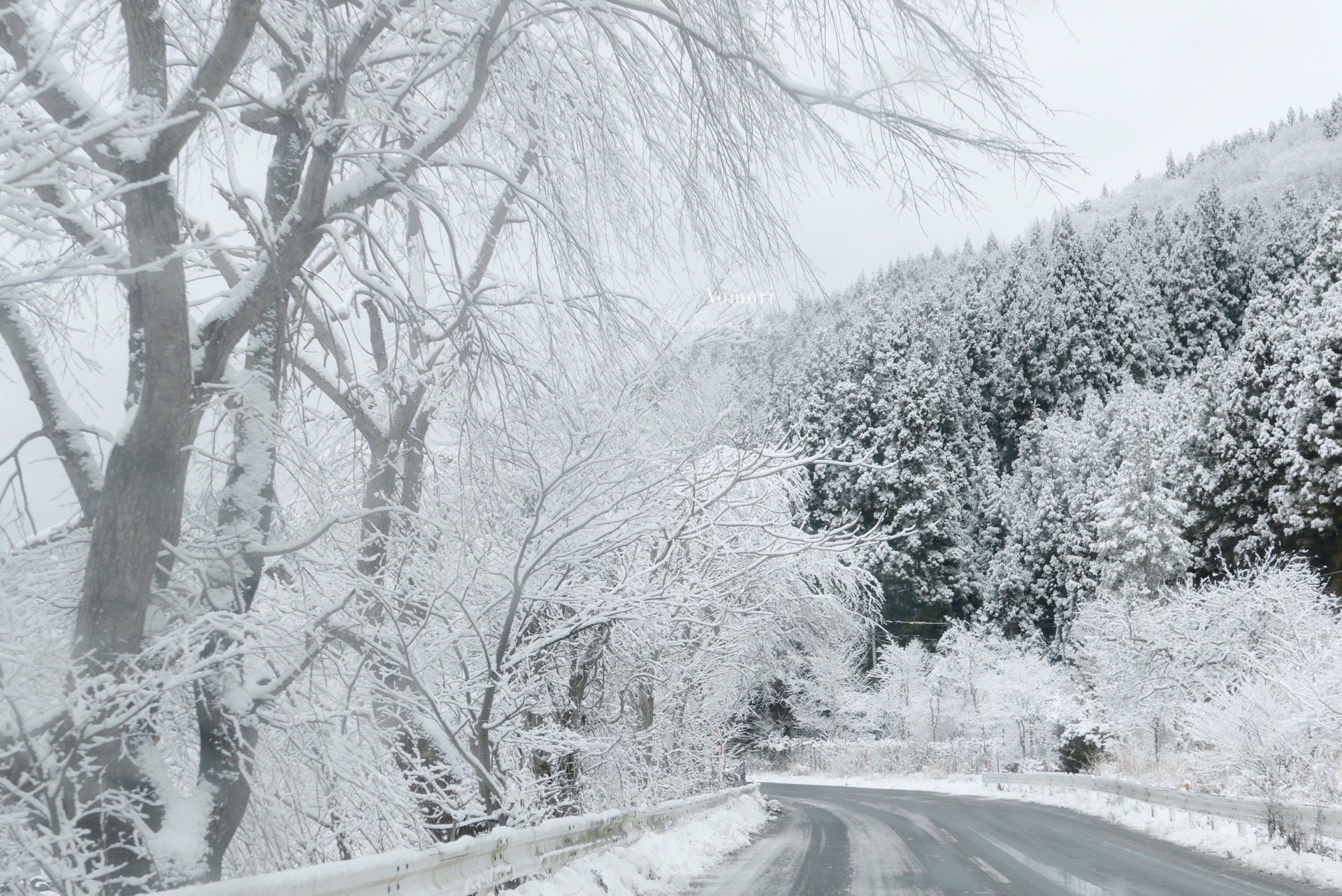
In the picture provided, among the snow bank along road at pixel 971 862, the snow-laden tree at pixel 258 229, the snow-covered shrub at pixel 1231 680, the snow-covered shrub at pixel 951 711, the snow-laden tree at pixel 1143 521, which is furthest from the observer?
the snow-laden tree at pixel 1143 521

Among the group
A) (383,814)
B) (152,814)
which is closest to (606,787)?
(383,814)

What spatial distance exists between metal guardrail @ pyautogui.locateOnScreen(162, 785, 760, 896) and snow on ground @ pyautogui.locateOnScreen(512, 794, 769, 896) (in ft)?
0.41

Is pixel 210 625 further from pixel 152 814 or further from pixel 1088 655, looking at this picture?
pixel 1088 655

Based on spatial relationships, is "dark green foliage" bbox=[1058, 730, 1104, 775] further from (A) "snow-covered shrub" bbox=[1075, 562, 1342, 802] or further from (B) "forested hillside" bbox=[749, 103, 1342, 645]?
(B) "forested hillside" bbox=[749, 103, 1342, 645]

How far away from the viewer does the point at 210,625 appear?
3490mm

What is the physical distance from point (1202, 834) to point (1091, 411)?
53.6 meters

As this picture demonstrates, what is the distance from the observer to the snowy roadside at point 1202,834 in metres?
9.78

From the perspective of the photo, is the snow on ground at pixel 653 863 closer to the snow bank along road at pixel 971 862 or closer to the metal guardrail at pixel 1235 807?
the snow bank along road at pixel 971 862

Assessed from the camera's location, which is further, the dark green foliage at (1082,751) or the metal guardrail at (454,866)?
the dark green foliage at (1082,751)

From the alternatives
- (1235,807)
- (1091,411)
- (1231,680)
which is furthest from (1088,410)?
(1235,807)

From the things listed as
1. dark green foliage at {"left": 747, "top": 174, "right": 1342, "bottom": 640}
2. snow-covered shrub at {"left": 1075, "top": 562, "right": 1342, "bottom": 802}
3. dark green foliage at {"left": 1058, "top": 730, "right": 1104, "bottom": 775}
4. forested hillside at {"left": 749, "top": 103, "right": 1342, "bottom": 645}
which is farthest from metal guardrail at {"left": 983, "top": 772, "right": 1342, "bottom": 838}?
dark green foliage at {"left": 747, "top": 174, "right": 1342, "bottom": 640}

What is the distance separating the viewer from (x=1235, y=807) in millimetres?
13266

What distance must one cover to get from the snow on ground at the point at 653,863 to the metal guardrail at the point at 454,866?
126 mm

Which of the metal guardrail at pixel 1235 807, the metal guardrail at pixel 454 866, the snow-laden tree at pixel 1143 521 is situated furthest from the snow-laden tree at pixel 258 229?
the snow-laden tree at pixel 1143 521
